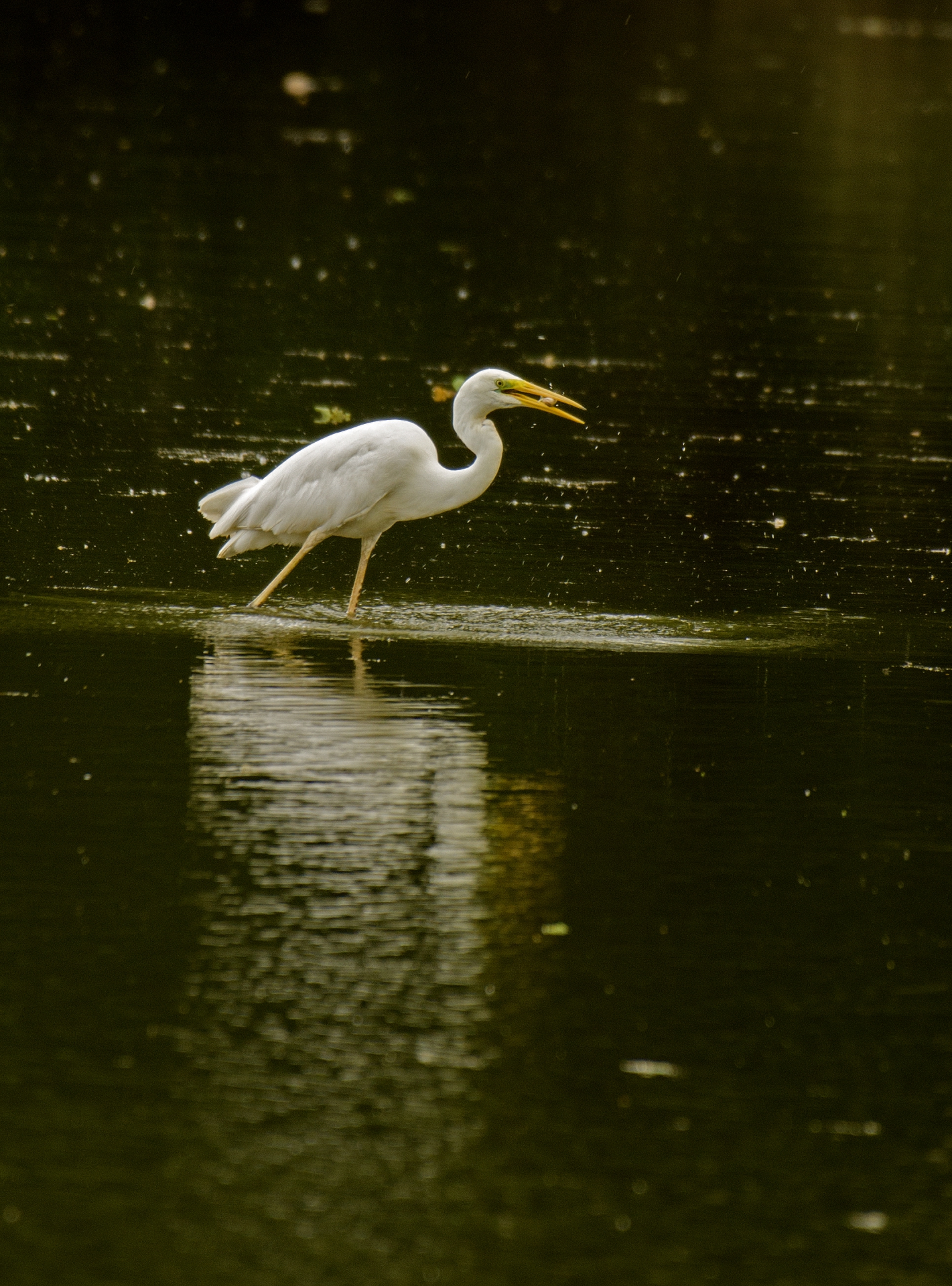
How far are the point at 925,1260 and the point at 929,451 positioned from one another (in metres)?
11.4

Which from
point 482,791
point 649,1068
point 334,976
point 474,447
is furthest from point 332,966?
point 474,447

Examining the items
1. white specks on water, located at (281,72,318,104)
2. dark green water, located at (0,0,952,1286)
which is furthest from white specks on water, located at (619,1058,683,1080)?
white specks on water, located at (281,72,318,104)

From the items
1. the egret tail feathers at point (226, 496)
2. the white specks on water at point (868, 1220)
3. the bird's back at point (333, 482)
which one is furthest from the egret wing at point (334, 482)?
the white specks on water at point (868, 1220)

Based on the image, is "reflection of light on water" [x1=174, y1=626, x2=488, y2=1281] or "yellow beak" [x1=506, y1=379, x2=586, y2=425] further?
"yellow beak" [x1=506, y1=379, x2=586, y2=425]

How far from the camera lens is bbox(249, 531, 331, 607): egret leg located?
448 inches

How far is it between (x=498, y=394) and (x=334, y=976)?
5.54 metres

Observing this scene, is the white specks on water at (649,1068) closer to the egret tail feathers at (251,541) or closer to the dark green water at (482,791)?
the dark green water at (482,791)

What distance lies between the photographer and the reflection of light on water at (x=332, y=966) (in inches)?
213

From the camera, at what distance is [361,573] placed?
11.6m

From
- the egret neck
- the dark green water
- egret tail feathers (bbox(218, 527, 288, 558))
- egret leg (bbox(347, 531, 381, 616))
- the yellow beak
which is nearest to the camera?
the dark green water

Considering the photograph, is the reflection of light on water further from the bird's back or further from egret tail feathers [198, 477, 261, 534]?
egret tail feathers [198, 477, 261, 534]

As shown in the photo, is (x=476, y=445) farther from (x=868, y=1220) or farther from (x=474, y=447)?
(x=868, y=1220)

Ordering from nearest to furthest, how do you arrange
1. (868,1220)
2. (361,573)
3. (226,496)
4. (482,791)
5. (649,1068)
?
(868,1220), (649,1068), (482,791), (361,573), (226,496)

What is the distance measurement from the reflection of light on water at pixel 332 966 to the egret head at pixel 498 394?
2.46 meters
